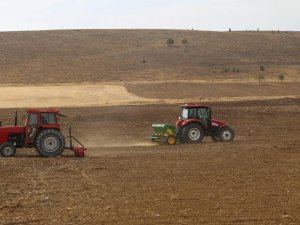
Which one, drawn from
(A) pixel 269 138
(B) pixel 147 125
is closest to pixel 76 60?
(B) pixel 147 125

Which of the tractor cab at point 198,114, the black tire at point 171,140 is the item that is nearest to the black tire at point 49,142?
the black tire at point 171,140

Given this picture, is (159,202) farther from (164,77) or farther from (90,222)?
(164,77)

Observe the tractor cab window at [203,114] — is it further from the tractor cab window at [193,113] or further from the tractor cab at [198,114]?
the tractor cab window at [193,113]

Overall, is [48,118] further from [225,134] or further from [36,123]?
[225,134]

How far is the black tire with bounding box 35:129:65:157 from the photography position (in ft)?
67.8

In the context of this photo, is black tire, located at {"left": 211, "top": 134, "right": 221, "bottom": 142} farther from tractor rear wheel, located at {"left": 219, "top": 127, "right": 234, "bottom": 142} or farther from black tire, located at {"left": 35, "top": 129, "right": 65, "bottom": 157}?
black tire, located at {"left": 35, "top": 129, "right": 65, "bottom": 157}

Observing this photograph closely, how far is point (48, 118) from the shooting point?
20938mm

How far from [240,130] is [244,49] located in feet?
181

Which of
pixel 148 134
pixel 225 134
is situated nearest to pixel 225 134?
pixel 225 134

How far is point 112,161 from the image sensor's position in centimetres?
1984

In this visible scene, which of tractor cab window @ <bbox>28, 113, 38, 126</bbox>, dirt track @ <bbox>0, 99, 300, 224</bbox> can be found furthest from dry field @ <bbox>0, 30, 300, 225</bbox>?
Answer: tractor cab window @ <bbox>28, 113, 38, 126</bbox>

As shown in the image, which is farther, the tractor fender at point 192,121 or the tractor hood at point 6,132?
the tractor fender at point 192,121

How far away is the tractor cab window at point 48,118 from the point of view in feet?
68.5

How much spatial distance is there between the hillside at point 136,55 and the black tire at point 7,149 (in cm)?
3965
